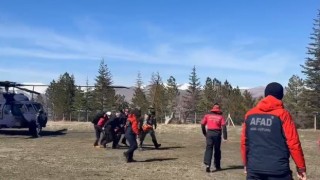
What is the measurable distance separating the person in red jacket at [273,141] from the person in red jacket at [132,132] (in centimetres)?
927

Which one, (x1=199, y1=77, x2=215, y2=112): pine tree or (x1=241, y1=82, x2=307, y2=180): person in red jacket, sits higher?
(x1=199, y1=77, x2=215, y2=112): pine tree

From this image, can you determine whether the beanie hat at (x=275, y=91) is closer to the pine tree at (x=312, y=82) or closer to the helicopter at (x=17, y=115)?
the helicopter at (x=17, y=115)

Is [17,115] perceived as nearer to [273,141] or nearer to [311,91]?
[273,141]

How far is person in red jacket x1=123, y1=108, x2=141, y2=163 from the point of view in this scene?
1562cm

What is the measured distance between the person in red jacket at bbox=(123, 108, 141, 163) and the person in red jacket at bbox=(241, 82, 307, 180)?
9.27m

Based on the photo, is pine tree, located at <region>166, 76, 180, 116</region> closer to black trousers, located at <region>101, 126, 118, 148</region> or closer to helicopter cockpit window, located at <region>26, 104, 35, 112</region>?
helicopter cockpit window, located at <region>26, 104, 35, 112</region>

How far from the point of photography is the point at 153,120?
67.0 ft

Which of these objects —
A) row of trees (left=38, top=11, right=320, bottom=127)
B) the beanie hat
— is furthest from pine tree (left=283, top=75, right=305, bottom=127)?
the beanie hat

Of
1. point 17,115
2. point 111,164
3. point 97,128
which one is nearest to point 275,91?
point 111,164

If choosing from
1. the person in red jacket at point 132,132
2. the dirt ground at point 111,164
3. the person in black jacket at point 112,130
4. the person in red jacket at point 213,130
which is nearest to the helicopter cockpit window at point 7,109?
the dirt ground at point 111,164

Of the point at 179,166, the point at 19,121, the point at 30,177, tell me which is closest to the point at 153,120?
the point at 179,166

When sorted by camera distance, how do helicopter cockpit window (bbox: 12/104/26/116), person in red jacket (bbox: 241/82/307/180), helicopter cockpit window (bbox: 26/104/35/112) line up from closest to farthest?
person in red jacket (bbox: 241/82/307/180), helicopter cockpit window (bbox: 12/104/26/116), helicopter cockpit window (bbox: 26/104/35/112)

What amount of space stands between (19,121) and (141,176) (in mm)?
17720

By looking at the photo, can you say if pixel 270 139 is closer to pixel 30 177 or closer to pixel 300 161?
pixel 300 161
